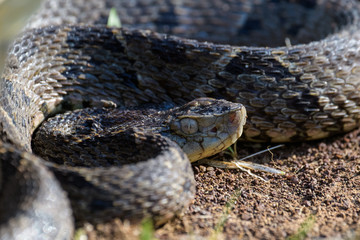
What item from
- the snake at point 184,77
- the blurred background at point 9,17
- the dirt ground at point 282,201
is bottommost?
the dirt ground at point 282,201

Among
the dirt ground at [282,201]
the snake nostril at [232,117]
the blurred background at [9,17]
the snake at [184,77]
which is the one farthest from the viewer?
the snake at [184,77]

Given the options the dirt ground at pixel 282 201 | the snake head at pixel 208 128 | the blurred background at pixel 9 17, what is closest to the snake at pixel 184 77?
the dirt ground at pixel 282 201

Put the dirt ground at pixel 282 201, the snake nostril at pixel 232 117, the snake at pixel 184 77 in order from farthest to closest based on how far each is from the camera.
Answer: the snake at pixel 184 77, the snake nostril at pixel 232 117, the dirt ground at pixel 282 201

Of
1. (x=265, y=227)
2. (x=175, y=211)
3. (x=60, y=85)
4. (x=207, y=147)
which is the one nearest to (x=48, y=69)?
(x=60, y=85)

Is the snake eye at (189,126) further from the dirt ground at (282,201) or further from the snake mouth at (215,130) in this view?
the dirt ground at (282,201)

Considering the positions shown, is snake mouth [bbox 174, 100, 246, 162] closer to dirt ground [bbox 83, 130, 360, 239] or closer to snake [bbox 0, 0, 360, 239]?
dirt ground [bbox 83, 130, 360, 239]

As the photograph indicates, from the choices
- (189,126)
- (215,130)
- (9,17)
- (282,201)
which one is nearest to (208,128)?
(215,130)

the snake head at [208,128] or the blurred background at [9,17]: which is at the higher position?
the blurred background at [9,17]

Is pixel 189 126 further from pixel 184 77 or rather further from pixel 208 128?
pixel 184 77

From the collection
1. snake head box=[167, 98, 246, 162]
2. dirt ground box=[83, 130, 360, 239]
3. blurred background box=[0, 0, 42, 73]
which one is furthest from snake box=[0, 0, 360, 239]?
snake head box=[167, 98, 246, 162]
